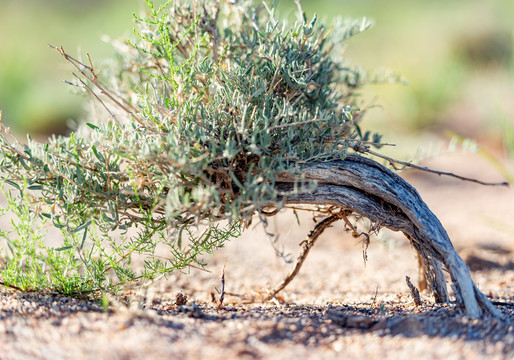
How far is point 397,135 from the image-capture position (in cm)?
849

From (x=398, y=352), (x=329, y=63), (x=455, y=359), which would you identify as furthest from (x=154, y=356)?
(x=329, y=63)

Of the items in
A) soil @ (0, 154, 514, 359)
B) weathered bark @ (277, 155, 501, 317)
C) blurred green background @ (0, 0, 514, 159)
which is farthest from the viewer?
blurred green background @ (0, 0, 514, 159)

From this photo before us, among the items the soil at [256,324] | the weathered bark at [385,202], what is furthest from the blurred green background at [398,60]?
the soil at [256,324]

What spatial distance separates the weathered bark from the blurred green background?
0.64 meters

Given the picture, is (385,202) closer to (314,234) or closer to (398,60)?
(314,234)

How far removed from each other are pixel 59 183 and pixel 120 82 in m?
1.09

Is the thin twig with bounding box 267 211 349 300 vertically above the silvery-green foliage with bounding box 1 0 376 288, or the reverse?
the silvery-green foliage with bounding box 1 0 376 288

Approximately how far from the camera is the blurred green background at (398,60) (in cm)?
818

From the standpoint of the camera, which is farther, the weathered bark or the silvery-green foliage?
the weathered bark

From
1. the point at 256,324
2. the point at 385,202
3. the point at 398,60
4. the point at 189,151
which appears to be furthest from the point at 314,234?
the point at 398,60

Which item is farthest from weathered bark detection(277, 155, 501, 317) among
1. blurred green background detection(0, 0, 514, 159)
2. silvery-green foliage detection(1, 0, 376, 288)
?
blurred green background detection(0, 0, 514, 159)

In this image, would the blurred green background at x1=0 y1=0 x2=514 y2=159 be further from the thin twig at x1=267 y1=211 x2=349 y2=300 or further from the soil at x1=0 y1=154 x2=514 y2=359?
the soil at x1=0 y1=154 x2=514 y2=359

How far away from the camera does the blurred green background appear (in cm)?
818

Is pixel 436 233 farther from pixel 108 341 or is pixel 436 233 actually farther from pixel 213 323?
pixel 108 341
